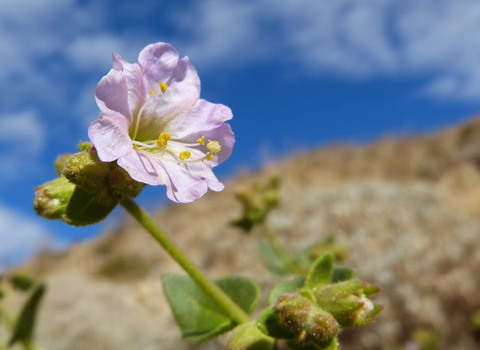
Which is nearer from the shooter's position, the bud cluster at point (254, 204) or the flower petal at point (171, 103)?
the flower petal at point (171, 103)

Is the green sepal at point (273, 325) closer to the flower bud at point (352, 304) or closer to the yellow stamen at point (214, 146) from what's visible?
the flower bud at point (352, 304)

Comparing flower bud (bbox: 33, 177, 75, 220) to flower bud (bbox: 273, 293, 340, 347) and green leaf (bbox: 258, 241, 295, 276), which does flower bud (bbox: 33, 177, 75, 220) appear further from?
green leaf (bbox: 258, 241, 295, 276)

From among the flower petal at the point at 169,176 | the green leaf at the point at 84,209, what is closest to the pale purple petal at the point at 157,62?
the flower petal at the point at 169,176

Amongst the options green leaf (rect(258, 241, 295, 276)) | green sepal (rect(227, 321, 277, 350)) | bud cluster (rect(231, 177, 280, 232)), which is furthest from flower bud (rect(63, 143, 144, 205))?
green leaf (rect(258, 241, 295, 276))

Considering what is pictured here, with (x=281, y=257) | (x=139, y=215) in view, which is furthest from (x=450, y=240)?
(x=139, y=215)

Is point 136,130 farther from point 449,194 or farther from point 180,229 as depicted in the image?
point 180,229

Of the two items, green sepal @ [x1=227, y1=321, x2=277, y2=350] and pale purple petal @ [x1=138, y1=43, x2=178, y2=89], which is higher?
pale purple petal @ [x1=138, y1=43, x2=178, y2=89]
